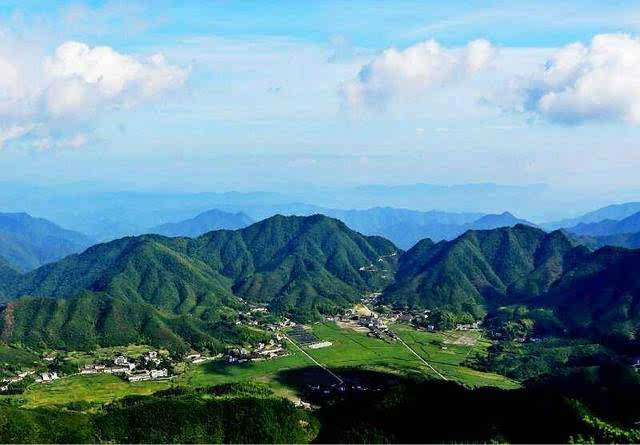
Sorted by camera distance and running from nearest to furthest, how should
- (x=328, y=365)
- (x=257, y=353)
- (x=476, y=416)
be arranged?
(x=476, y=416) → (x=328, y=365) → (x=257, y=353)

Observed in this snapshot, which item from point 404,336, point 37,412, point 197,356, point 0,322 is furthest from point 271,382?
point 0,322

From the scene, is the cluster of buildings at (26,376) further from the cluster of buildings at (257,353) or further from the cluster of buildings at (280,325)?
the cluster of buildings at (280,325)

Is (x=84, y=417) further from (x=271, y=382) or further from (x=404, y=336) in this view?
(x=404, y=336)

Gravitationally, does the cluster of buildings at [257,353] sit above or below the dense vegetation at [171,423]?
below

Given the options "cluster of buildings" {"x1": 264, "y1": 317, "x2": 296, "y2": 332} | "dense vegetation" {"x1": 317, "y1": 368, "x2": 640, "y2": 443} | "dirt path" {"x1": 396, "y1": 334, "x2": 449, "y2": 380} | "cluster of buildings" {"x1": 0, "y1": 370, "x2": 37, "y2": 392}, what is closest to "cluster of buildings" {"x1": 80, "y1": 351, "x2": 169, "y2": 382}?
"cluster of buildings" {"x1": 0, "y1": 370, "x2": 37, "y2": 392}

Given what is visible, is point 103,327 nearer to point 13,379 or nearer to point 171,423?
point 13,379

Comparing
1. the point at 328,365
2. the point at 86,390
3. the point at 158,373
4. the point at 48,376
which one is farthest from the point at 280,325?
the point at 86,390

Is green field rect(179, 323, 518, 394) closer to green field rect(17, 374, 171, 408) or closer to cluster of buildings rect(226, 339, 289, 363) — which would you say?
cluster of buildings rect(226, 339, 289, 363)

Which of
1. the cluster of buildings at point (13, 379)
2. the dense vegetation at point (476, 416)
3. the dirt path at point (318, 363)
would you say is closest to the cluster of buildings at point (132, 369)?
the cluster of buildings at point (13, 379)
